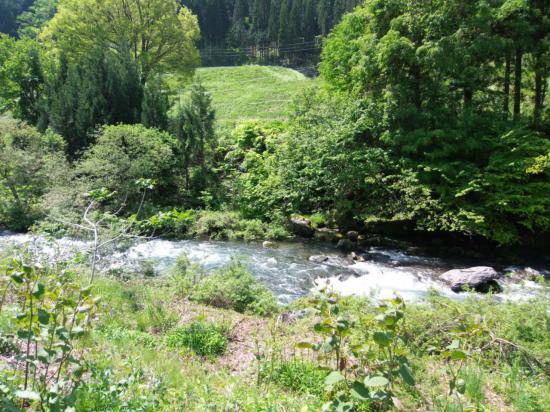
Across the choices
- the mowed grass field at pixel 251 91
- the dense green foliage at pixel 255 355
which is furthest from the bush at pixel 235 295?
the mowed grass field at pixel 251 91

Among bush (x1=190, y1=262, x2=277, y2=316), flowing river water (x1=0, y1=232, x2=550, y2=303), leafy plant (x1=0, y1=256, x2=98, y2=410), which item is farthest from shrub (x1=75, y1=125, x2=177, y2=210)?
leafy plant (x1=0, y1=256, x2=98, y2=410)

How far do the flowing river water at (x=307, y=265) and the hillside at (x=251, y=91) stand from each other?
13877mm

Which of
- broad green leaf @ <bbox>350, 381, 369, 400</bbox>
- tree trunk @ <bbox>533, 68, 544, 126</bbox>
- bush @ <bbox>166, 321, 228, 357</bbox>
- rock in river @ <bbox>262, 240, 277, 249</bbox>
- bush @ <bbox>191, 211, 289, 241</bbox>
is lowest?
rock in river @ <bbox>262, 240, 277, 249</bbox>

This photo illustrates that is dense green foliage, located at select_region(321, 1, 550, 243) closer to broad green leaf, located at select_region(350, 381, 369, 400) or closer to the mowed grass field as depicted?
the mowed grass field

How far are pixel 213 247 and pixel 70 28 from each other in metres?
19.9

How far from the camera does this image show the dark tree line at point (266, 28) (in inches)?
2746

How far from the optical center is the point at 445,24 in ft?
53.7

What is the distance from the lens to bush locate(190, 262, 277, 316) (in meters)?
7.96

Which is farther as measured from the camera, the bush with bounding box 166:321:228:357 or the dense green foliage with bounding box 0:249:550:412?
the bush with bounding box 166:321:228:357

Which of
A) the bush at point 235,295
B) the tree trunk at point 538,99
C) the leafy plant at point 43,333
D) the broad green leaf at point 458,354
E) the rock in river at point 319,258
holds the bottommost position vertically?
the rock in river at point 319,258

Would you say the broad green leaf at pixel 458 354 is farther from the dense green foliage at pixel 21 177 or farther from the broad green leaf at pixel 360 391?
the dense green foliage at pixel 21 177

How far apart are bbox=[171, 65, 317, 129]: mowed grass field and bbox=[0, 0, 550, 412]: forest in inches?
287

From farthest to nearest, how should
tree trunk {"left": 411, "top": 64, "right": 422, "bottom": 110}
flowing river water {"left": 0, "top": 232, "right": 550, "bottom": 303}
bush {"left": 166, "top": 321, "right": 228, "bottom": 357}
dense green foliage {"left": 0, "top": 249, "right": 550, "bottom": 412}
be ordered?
tree trunk {"left": 411, "top": 64, "right": 422, "bottom": 110}, flowing river water {"left": 0, "top": 232, "right": 550, "bottom": 303}, bush {"left": 166, "top": 321, "right": 228, "bottom": 357}, dense green foliage {"left": 0, "top": 249, "right": 550, "bottom": 412}

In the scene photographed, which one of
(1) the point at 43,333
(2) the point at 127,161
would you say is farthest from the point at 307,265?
(1) the point at 43,333
